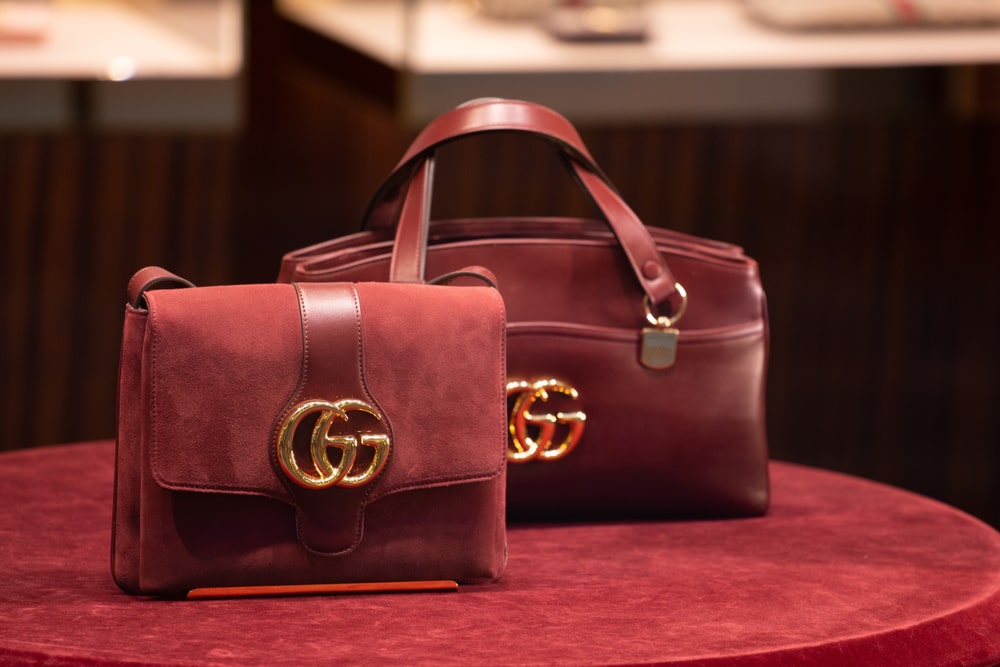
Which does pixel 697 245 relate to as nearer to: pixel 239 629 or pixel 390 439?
pixel 390 439

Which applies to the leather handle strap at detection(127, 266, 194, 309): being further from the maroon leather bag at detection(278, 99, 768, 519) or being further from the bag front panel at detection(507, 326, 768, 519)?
the bag front panel at detection(507, 326, 768, 519)

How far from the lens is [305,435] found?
731 mm

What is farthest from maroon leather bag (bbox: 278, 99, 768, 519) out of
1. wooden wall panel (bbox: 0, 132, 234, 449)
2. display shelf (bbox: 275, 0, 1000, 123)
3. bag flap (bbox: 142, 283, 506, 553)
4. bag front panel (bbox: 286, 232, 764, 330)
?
wooden wall panel (bbox: 0, 132, 234, 449)

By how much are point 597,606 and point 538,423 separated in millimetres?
236

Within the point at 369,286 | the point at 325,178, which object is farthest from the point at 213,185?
the point at 369,286

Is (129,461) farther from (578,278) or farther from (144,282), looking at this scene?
(578,278)

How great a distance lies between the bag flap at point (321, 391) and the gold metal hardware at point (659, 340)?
0.73 feet

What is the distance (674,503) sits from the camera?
99 cm

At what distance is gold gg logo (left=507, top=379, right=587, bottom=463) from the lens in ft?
3.09

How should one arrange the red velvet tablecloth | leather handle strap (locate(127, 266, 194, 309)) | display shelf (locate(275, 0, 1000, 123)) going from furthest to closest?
1. display shelf (locate(275, 0, 1000, 123))
2. leather handle strap (locate(127, 266, 194, 309))
3. the red velvet tablecloth

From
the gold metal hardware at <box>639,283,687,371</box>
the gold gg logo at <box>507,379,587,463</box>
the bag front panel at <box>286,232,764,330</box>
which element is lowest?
the gold gg logo at <box>507,379,587,463</box>

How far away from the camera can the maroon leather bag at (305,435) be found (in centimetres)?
72

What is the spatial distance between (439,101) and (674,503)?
1020 mm

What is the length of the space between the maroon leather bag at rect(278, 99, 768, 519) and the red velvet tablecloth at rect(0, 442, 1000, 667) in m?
0.03
